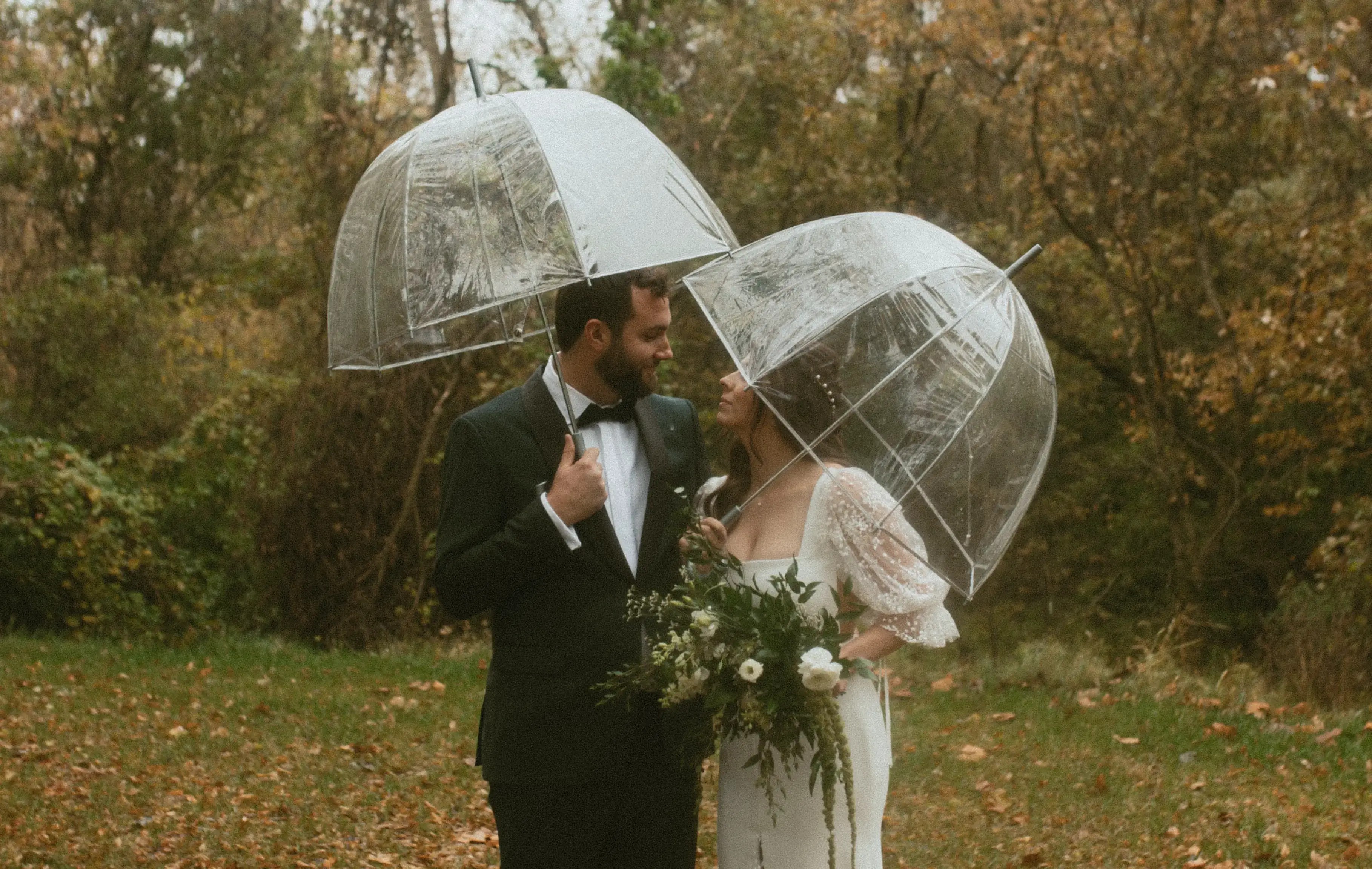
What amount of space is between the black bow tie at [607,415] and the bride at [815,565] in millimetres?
A: 260

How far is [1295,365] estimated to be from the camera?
37.4 feet

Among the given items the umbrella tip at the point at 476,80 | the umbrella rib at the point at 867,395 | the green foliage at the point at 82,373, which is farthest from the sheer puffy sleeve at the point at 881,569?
the green foliage at the point at 82,373

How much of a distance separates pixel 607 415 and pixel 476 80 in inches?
36.7

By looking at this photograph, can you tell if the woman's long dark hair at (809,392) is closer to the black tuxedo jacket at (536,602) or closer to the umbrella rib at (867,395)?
the umbrella rib at (867,395)

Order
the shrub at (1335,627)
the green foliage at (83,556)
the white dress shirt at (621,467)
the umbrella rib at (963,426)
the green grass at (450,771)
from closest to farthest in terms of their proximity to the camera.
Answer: the umbrella rib at (963,426)
the white dress shirt at (621,467)
the green grass at (450,771)
the shrub at (1335,627)
the green foliage at (83,556)

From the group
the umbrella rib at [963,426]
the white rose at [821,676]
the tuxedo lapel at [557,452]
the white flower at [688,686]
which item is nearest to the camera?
the white rose at [821,676]

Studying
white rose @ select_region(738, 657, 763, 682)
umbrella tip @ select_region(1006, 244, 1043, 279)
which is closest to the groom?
white rose @ select_region(738, 657, 763, 682)

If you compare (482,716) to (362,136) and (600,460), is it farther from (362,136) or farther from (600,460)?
(362,136)

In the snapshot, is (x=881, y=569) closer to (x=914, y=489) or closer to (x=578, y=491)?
(x=914, y=489)

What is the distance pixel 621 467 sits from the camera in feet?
12.0

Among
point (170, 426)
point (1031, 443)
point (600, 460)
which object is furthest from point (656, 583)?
point (170, 426)

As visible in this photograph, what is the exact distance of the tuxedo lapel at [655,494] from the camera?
358 centimetres

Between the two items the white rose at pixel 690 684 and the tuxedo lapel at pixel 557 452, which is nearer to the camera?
the white rose at pixel 690 684

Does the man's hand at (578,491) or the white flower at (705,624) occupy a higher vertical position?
the man's hand at (578,491)
